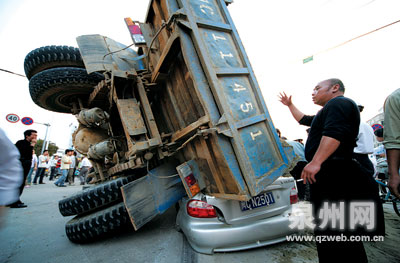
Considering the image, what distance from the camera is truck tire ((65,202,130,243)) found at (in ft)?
8.47

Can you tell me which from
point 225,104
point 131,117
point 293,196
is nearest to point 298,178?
point 293,196

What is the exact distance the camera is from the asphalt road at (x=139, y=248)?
208 centimetres

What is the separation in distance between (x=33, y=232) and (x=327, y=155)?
461 centimetres

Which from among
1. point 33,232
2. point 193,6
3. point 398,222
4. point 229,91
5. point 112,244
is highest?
point 193,6

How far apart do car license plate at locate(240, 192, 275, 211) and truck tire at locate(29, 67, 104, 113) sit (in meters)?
4.11

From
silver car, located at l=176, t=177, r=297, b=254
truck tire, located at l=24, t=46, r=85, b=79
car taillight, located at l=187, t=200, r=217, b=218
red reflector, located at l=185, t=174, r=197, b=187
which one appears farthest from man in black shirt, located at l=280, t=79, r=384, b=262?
truck tire, located at l=24, t=46, r=85, b=79

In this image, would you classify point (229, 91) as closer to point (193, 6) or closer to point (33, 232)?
point (193, 6)

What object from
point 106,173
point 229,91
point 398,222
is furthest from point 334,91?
point 106,173

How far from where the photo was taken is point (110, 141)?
3.78m

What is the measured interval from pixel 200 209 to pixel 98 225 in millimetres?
1682

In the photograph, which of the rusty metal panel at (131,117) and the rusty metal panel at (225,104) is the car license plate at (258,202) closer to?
the rusty metal panel at (225,104)

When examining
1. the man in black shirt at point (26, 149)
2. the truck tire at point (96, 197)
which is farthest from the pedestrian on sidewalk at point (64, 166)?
the truck tire at point (96, 197)

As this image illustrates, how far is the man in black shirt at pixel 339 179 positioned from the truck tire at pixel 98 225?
8.45ft

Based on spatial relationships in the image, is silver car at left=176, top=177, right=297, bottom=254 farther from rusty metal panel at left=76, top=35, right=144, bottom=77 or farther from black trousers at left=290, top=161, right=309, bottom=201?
black trousers at left=290, top=161, right=309, bottom=201
